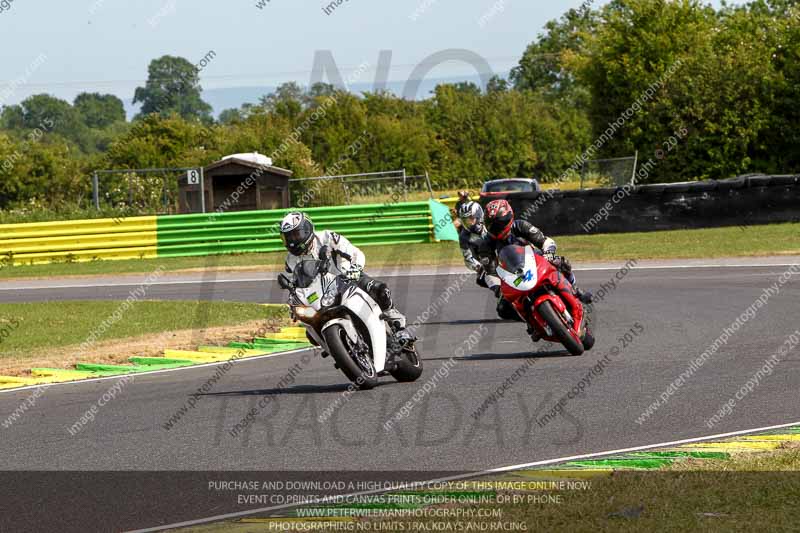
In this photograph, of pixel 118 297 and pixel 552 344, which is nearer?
pixel 552 344

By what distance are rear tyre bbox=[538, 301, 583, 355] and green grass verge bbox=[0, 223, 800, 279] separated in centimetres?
1260

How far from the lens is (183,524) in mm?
5980

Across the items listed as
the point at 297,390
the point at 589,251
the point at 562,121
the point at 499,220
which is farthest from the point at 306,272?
the point at 562,121

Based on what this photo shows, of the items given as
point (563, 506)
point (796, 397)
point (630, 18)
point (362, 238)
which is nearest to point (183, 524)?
point (563, 506)

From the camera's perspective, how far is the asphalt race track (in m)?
7.63

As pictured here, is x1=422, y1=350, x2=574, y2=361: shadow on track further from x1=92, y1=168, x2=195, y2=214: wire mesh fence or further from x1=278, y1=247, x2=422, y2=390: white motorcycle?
x1=92, y1=168, x2=195, y2=214: wire mesh fence

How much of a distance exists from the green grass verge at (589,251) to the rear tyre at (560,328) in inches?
496

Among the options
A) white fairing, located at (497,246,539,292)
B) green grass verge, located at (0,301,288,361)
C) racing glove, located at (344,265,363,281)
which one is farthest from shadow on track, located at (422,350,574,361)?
green grass verge, located at (0,301,288,361)

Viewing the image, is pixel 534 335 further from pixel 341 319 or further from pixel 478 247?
pixel 341 319

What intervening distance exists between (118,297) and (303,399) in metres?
12.5

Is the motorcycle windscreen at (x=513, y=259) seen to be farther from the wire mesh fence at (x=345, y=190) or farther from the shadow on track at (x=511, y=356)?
the wire mesh fence at (x=345, y=190)

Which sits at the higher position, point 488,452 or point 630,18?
point 630,18

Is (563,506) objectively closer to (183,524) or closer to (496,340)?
(183,524)

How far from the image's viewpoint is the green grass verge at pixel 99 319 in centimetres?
1580
